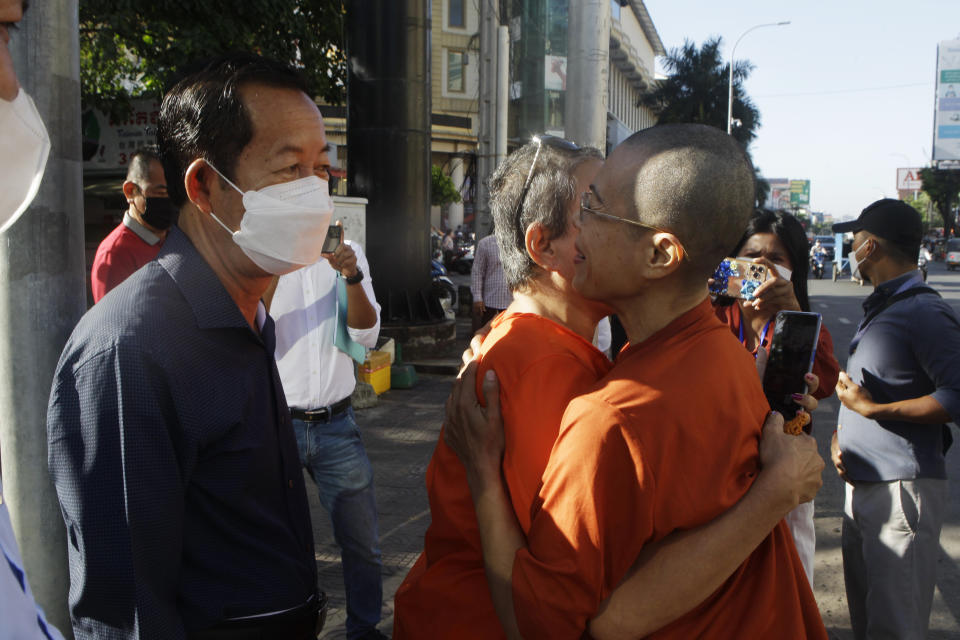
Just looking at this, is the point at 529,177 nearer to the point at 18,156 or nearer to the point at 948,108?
the point at 18,156

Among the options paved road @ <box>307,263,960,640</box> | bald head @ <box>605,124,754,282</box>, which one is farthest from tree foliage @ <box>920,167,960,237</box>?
bald head @ <box>605,124,754,282</box>

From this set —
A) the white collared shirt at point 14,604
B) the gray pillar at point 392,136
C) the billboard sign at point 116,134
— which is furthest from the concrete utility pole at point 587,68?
the billboard sign at point 116,134

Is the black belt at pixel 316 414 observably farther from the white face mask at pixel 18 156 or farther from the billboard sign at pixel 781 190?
the billboard sign at pixel 781 190

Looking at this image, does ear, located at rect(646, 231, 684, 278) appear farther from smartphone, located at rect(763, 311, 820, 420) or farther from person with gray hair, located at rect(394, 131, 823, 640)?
smartphone, located at rect(763, 311, 820, 420)

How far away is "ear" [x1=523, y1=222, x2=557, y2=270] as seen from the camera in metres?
1.74

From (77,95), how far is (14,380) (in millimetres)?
831

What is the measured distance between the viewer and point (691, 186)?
1368 millimetres

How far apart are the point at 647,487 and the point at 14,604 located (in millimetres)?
909

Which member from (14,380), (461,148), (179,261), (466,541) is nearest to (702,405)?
(466,541)

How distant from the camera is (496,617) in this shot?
1.56m

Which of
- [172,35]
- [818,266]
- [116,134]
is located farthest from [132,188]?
[818,266]

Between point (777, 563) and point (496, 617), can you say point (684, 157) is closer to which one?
point (777, 563)

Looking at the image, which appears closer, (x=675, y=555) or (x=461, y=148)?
(x=675, y=555)

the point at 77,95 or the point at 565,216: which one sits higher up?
the point at 77,95
